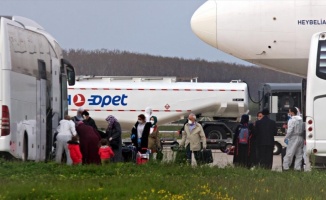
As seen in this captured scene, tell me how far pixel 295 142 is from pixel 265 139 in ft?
2.62

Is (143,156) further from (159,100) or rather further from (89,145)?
(159,100)

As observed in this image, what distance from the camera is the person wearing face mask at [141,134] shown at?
26.3 metres

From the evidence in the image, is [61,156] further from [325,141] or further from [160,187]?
[160,187]

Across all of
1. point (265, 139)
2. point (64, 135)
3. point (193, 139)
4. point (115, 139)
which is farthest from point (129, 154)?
point (265, 139)

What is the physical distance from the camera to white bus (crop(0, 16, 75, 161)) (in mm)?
21344

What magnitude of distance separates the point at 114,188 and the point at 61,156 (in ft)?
31.9

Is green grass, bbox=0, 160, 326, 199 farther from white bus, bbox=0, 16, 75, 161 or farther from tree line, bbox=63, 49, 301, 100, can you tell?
tree line, bbox=63, 49, 301, 100

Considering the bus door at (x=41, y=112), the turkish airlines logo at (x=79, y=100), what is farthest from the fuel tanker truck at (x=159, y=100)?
the bus door at (x=41, y=112)

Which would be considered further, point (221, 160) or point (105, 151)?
point (221, 160)

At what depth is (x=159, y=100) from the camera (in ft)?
149

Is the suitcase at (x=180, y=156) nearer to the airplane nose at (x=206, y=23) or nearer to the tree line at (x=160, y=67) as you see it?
the airplane nose at (x=206, y=23)

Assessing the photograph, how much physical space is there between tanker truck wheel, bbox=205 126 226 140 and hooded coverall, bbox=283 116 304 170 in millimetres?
17323

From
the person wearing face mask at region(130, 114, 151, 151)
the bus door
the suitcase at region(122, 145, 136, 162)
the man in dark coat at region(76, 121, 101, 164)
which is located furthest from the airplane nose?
the suitcase at region(122, 145, 136, 162)

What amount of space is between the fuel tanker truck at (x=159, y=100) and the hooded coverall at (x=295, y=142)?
18.7m
